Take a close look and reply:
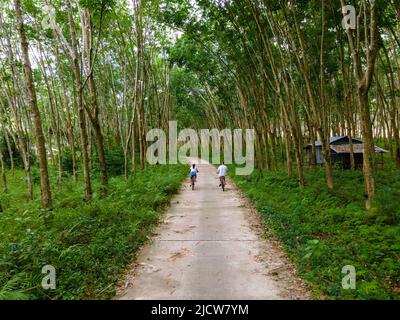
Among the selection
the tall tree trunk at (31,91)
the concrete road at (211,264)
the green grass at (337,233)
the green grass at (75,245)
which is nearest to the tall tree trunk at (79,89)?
the green grass at (75,245)

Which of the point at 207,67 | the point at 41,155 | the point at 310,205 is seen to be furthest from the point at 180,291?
the point at 207,67

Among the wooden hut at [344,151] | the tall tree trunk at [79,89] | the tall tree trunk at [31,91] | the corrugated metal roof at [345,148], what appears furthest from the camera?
the wooden hut at [344,151]

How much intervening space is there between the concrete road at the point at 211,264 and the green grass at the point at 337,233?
426 mm

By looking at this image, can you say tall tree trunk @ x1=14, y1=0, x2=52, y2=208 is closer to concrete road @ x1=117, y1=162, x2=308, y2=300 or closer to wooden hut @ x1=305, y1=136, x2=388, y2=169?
concrete road @ x1=117, y1=162, x2=308, y2=300

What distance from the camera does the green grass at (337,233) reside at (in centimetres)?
550

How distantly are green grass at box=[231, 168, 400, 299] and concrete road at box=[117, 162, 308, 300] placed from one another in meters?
0.43

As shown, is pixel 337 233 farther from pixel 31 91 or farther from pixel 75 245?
pixel 31 91

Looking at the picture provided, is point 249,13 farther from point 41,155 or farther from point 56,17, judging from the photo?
point 41,155

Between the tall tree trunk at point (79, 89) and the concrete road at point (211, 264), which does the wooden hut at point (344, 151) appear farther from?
the tall tree trunk at point (79, 89)

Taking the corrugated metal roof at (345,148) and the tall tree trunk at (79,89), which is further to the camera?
the corrugated metal roof at (345,148)

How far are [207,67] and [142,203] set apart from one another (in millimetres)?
12370

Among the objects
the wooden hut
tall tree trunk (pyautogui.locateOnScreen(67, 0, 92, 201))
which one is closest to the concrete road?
tall tree trunk (pyautogui.locateOnScreen(67, 0, 92, 201))

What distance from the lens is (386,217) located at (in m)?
8.52

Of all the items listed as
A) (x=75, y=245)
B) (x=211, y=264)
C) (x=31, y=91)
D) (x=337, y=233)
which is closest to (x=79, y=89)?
(x=31, y=91)
